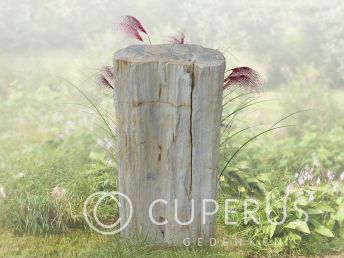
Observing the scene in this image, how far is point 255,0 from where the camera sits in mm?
11453

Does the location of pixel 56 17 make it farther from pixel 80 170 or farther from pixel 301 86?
pixel 80 170

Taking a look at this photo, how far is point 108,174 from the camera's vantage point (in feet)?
17.6

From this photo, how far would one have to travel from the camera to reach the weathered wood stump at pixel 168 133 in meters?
4.01

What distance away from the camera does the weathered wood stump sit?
158 inches

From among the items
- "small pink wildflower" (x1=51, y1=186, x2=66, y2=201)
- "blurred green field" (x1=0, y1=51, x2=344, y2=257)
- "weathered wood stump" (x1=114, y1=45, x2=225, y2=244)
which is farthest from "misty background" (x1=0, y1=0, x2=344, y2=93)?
"weathered wood stump" (x1=114, y1=45, x2=225, y2=244)

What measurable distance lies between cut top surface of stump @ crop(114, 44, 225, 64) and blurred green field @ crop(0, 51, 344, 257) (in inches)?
30.5

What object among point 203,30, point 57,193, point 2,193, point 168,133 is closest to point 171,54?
point 168,133

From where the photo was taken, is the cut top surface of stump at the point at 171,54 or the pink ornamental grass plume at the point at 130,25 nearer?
the cut top surface of stump at the point at 171,54

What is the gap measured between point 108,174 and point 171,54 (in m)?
1.62

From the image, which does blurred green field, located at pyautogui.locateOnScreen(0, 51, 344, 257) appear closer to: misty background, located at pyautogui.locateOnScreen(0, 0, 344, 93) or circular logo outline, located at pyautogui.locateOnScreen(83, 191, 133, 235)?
circular logo outline, located at pyautogui.locateOnScreen(83, 191, 133, 235)

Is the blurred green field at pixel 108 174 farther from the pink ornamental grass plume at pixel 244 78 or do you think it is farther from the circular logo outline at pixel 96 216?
the pink ornamental grass plume at pixel 244 78

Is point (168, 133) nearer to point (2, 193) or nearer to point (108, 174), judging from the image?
point (108, 174)

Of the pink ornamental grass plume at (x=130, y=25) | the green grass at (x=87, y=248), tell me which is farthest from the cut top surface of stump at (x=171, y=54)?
the green grass at (x=87, y=248)

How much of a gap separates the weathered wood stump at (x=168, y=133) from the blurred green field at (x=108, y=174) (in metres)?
0.26
